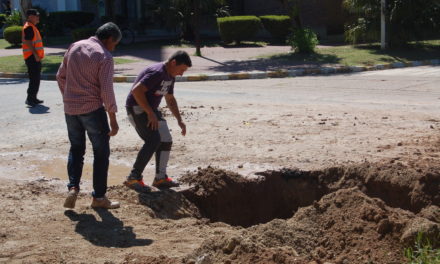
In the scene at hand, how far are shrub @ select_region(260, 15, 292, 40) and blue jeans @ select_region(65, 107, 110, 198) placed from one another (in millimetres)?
22323

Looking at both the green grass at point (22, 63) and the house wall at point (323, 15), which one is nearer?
the green grass at point (22, 63)

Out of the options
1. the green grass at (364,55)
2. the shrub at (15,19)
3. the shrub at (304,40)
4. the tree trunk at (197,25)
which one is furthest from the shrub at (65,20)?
the shrub at (304,40)

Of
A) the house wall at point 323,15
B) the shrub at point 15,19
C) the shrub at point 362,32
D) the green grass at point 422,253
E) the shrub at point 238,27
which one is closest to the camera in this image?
the green grass at point 422,253

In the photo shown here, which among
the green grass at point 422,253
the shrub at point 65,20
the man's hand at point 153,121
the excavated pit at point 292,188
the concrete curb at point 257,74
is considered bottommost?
the excavated pit at point 292,188

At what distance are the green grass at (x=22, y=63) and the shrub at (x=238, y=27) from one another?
5.84 meters

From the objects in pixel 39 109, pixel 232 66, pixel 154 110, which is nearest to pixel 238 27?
pixel 232 66

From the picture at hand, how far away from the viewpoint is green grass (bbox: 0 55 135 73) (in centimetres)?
2014

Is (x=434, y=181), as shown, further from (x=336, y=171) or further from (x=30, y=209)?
(x=30, y=209)

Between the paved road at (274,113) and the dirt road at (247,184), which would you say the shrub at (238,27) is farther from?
the dirt road at (247,184)

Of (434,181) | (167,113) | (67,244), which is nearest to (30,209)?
(67,244)

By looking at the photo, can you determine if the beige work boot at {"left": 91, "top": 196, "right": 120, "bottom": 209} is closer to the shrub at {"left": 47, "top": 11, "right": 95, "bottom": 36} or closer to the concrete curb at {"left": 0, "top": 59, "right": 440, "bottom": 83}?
the concrete curb at {"left": 0, "top": 59, "right": 440, "bottom": 83}

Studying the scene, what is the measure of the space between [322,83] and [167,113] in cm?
586

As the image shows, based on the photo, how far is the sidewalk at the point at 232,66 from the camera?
1822 centimetres

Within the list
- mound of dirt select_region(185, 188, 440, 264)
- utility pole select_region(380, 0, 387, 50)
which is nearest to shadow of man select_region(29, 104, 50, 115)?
mound of dirt select_region(185, 188, 440, 264)
